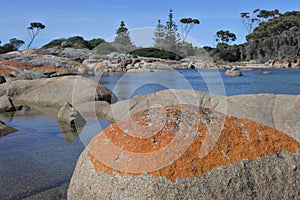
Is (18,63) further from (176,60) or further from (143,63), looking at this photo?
(176,60)

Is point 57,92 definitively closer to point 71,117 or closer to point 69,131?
point 71,117

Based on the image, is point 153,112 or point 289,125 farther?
point 289,125

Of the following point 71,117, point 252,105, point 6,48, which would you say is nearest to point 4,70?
point 71,117

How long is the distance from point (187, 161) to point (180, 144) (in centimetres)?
23

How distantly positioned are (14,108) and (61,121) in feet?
10.4

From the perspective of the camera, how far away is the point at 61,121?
10898 millimetres

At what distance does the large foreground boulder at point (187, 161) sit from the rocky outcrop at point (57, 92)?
373 inches

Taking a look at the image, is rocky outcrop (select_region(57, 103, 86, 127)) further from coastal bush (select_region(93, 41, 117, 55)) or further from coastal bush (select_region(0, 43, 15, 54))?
coastal bush (select_region(0, 43, 15, 54))

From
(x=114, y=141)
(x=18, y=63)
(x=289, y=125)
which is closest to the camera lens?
(x=114, y=141)

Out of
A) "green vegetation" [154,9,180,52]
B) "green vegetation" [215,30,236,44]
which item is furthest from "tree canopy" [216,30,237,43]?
"green vegetation" [154,9,180,52]

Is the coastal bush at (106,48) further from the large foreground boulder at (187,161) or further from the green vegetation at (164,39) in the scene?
the large foreground boulder at (187,161)

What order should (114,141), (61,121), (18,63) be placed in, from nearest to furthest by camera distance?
(114,141)
(61,121)
(18,63)

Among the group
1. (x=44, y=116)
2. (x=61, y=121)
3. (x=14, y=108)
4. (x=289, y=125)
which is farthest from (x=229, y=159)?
(x=14, y=108)

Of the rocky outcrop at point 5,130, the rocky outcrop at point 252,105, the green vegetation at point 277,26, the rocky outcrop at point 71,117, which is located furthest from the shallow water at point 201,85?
the green vegetation at point 277,26
